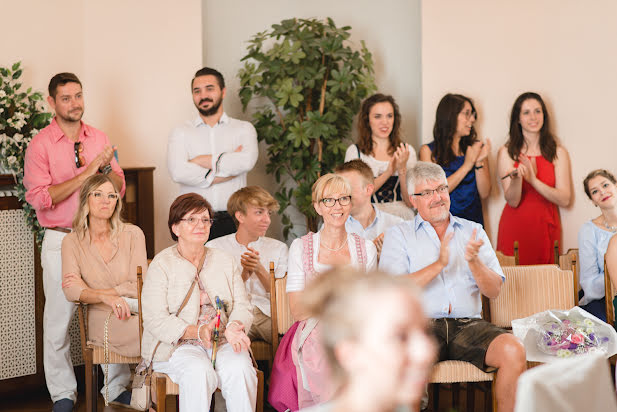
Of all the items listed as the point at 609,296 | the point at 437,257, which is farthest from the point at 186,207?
the point at 609,296

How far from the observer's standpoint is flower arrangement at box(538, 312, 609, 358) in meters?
3.14

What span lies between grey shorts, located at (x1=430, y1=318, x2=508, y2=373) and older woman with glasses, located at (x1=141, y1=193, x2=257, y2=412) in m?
0.84

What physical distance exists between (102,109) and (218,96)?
1088mm

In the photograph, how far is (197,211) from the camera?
10.9ft

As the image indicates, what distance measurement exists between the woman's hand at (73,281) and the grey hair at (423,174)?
170 cm

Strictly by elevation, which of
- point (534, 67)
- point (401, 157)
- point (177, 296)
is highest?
point (534, 67)

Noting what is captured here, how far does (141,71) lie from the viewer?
5.46 metres

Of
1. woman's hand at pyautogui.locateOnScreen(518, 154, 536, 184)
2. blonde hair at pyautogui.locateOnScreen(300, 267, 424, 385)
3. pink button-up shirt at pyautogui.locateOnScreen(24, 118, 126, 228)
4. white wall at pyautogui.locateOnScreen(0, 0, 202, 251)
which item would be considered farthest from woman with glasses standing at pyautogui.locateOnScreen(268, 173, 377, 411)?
white wall at pyautogui.locateOnScreen(0, 0, 202, 251)

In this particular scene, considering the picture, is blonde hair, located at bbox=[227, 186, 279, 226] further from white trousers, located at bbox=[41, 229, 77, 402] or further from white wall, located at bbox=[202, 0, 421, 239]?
white wall, located at bbox=[202, 0, 421, 239]

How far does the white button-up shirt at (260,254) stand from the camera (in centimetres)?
401

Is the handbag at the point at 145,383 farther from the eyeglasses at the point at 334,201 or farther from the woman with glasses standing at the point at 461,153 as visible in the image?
the woman with glasses standing at the point at 461,153

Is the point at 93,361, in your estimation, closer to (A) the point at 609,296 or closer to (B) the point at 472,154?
(A) the point at 609,296

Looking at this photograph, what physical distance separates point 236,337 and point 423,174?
114cm

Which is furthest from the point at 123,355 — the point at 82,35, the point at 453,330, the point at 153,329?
the point at 82,35
